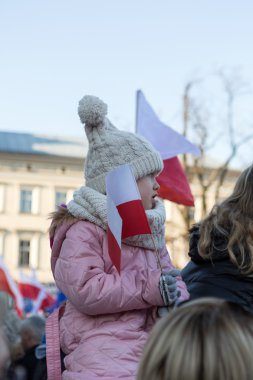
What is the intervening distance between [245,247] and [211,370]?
1.37m

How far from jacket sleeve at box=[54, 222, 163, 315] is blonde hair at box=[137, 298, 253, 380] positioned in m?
1.14

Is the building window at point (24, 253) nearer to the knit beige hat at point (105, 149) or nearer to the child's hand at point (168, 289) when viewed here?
the knit beige hat at point (105, 149)

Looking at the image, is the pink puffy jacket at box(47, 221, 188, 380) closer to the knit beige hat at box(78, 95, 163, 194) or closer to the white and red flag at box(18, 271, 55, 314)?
the knit beige hat at box(78, 95, 163, 194)

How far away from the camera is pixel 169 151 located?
233 inches

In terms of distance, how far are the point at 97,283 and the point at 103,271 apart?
0.34 feet

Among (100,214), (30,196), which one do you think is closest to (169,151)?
(100,214)

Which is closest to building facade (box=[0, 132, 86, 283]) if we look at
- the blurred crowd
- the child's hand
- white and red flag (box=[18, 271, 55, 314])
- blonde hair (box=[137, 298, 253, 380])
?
white and red flag (box=[18, 271, 55, 314])

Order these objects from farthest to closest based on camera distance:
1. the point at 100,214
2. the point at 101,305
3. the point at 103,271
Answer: the point at 100,214 → the point at 103,271 → the point at 101,305

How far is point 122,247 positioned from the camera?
3.01 m

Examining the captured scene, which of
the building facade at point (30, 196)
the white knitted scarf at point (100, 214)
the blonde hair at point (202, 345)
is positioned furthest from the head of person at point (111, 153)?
the building facade at point (30, 196)

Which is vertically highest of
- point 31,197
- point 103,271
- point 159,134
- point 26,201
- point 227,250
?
point 159,134

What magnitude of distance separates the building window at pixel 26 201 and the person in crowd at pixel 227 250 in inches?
1744

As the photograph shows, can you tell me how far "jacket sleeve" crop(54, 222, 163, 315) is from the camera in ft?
9.04

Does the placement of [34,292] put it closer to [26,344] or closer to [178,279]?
[26,344]
